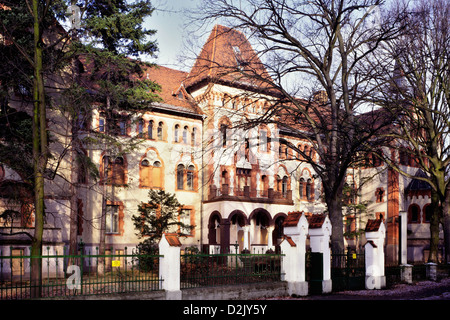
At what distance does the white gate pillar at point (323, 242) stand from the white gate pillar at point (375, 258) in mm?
2655

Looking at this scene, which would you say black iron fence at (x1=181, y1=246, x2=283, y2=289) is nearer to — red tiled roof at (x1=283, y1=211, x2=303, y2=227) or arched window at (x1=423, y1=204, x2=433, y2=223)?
red tiled roof at (x1=283, y1=211, x2=303, y2=227)

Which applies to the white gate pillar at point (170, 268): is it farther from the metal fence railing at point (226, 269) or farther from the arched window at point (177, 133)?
the arched window at point (177, 133)

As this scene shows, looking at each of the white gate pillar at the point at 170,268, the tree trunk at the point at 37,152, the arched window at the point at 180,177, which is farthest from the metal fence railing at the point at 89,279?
the arched window at the point at 180,177

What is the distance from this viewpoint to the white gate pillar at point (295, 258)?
1584 centimetres

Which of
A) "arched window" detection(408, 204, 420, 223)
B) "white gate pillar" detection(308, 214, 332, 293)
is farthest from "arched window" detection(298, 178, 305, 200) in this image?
"white gate pillar" detection(308, 214, 332, 293)

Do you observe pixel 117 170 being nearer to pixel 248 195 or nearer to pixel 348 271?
pixel 248 195

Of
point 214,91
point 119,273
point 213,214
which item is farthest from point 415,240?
point 119,273

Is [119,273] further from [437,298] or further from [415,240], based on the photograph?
[415,240]

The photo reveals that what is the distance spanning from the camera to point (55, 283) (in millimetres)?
11570

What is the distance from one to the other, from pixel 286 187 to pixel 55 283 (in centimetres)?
2828

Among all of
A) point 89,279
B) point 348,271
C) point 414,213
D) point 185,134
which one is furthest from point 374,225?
point 414,213

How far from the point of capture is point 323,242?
664 inches

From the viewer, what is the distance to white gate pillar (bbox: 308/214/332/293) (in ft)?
54.7

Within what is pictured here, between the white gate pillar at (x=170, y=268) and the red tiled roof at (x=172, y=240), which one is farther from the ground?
the red tiled roof at (x=172, y=240)
